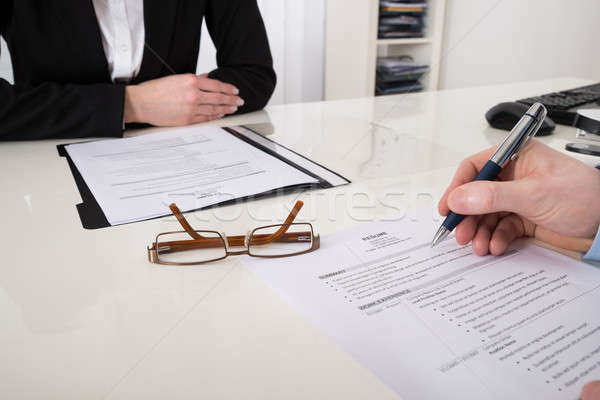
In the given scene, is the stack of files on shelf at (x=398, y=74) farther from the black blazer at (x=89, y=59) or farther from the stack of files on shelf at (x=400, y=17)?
the black blazer at (x=89, y=59)

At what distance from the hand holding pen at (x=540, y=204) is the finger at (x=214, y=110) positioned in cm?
61

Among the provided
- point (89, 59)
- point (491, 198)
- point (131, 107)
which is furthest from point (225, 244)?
point (89, 59)

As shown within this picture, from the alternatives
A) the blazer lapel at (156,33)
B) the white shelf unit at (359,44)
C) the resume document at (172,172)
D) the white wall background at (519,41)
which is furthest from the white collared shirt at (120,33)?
the white wall background at (519,41)

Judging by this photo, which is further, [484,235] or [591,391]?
[484,235]

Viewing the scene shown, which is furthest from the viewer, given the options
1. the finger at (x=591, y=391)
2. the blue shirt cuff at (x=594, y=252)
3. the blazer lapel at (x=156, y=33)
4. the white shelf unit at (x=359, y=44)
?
the white shelf unit at (x=359, y=44)

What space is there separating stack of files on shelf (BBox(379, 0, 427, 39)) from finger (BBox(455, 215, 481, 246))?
2.29 m

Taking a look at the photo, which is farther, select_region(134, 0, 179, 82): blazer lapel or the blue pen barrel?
select_region(134, 0, 179, 82): blazer lapel

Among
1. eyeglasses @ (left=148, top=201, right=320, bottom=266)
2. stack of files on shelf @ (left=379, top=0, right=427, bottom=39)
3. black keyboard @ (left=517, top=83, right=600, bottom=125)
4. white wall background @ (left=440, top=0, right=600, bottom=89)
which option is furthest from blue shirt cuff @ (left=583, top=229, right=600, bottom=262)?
stack of files on shelf @ (left=379, top=0, right=427, bottom=39)

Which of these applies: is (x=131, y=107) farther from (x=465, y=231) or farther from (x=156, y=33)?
(x=465, y=231)

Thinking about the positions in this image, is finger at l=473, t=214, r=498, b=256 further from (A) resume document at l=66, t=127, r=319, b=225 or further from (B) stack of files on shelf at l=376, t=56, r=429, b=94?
(B) stack of files on shelf at l=376, t=56, r=429, b=94

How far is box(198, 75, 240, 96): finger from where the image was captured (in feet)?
3.15

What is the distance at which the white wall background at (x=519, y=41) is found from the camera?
215 cm

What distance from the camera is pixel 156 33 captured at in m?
1.07

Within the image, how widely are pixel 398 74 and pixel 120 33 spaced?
6.47 feet
